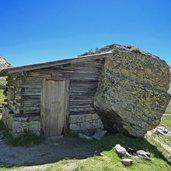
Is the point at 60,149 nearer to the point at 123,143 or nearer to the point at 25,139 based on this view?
the point at 25,139

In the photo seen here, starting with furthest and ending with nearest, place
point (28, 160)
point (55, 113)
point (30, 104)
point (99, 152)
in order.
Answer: point (55, 113)
point (30, 104)
point (99, 152)
point (28, 160)

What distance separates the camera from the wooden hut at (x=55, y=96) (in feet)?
36.0

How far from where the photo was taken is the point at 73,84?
12.3 meters

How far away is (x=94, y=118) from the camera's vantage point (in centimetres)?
1302

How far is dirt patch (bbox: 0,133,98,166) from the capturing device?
8906mm

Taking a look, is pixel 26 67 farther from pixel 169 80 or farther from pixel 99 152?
pixel 169 80

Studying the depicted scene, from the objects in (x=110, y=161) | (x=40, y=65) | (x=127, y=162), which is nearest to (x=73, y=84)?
(x=40, y=65)

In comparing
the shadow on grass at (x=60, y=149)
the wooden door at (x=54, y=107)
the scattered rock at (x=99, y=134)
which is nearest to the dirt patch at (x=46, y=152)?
the shadow on grass at (x=60, y=149)

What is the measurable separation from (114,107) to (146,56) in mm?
3473

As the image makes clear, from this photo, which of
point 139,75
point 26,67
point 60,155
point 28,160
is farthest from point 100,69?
point 28,160

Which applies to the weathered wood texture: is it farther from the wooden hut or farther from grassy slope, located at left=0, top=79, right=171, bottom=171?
grassy slope, located at left=0, top=79, right=171, bottom=171

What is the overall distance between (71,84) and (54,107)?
1.52m

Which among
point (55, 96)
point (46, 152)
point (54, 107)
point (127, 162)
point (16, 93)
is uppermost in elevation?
point (16, 93)

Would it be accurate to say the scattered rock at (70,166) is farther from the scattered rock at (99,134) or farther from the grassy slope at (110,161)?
the scattered rock at (99,134)
